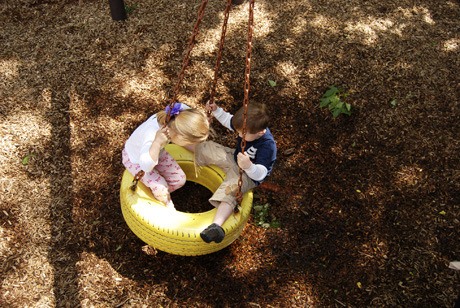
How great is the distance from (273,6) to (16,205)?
421 centimetres

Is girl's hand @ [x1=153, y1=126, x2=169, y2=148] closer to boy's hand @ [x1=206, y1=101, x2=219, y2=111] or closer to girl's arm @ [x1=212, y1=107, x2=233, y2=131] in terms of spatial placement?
boy's hand @ [x1=206, y1=101, x2=219, y2=111]

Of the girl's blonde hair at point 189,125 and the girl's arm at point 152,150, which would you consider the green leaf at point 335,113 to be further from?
the girl's arm at point 152,150

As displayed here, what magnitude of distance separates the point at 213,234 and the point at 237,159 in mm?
604

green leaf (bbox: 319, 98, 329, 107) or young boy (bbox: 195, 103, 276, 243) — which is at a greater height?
young boy (bbox: 195, 103, 276, 243)

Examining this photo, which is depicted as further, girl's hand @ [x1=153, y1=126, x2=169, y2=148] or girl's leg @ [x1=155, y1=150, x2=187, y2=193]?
girl's leg @ [x1=155, y1=150, x2=187, y2=193]

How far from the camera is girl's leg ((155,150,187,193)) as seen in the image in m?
3.79

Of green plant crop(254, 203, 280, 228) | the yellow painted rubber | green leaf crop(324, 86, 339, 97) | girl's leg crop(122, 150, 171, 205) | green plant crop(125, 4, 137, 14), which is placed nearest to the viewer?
the yellow painted rubber

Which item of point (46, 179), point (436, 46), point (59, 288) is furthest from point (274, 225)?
point (436, 46)

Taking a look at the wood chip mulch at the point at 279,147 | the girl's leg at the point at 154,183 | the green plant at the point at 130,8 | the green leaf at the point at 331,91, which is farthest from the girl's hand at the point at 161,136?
the green plant at the point at 130,8

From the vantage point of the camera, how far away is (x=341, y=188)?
426 centimetres

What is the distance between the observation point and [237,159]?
3.42 m

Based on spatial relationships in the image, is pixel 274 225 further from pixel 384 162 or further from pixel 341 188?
pixel 384 162

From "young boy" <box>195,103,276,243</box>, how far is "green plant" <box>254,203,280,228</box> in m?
0.47

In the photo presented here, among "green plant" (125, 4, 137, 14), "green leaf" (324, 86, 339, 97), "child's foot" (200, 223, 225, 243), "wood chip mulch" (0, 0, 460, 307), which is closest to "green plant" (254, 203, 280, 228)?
"wood chip mulch" (0, 0, 460, 307)
